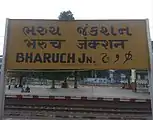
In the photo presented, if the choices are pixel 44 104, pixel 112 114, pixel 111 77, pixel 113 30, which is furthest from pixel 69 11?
pixel 111 77

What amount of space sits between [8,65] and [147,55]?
10.5ft

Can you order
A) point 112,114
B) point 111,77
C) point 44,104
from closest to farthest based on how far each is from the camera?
point 112,114
point 44,104
point 111,77

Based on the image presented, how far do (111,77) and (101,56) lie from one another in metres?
74.5

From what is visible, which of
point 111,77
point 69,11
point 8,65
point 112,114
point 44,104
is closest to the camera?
point 8,65

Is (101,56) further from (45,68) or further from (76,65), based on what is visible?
(45,68)

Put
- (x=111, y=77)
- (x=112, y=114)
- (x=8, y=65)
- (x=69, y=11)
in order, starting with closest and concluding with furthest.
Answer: (x=8, y=65)
(x=112, y=114)
(x=69, y=11)
(x=111, y=77)

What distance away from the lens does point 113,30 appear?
6715mm

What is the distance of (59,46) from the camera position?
6.70m

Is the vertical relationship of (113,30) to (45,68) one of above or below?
above

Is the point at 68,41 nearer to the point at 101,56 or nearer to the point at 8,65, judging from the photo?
the point at 101,56

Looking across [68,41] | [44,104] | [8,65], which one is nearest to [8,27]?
[8,65]

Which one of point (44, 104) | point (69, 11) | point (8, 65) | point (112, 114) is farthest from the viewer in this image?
point (69, 11)

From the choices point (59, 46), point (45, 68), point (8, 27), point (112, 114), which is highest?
point (8, 27)

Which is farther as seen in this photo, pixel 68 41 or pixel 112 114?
pixel 112 114
